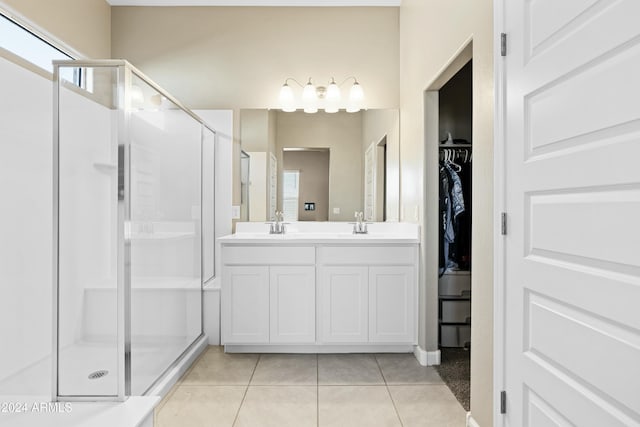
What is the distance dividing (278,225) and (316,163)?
2.11 ft

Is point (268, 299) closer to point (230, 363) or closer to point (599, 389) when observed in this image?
point (230, 363)

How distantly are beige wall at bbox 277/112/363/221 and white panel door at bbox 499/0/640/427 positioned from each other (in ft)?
6.59

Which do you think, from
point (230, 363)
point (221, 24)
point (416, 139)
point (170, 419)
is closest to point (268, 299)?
point (230, 363)

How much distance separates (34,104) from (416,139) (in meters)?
2.41

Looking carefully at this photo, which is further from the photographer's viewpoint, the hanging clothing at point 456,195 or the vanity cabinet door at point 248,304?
the hanging clothing at point 456,195

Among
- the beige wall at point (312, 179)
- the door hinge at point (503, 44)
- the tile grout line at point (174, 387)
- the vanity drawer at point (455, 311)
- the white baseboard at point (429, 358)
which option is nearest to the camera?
the door hinge at point (503, 44)

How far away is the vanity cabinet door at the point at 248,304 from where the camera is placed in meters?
2.91

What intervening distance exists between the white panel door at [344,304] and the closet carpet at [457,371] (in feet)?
1.90

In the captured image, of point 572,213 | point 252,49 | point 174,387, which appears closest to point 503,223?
point 572,213

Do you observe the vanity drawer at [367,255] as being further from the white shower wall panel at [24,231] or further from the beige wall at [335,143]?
the white shower wall panel at [24,231]

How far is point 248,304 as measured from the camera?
9.54 feet

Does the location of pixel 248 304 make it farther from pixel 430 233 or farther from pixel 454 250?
pixel 454 250

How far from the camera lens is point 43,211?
7.22ft

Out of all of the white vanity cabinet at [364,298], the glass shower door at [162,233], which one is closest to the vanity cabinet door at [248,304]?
the glass shower door at [162,233]
